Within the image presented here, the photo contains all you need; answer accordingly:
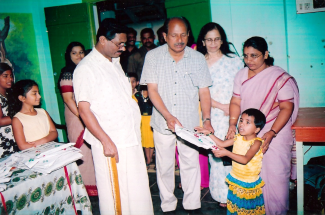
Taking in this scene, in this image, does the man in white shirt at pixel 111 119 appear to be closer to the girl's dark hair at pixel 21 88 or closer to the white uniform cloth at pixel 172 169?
the white uniform cloth at pixel 172 169

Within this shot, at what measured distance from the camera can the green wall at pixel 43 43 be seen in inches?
172

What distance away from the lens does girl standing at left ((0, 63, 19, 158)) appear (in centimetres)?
251

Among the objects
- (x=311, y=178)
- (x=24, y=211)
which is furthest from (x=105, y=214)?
(x=311, y=178)

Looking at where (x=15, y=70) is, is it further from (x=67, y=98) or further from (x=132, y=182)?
(x=132, y=182)

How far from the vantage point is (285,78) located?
2236 millimetres

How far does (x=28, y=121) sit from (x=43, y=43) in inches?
108

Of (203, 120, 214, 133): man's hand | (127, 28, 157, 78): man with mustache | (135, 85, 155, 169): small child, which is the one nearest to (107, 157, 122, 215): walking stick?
(203, 120, 214, 133): man's hand

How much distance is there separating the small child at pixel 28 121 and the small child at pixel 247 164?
64.5 inches

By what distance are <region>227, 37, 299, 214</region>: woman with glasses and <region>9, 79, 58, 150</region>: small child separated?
182 cm

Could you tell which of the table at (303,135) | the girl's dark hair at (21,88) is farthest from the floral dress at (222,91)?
the girl's dark hair at (21,88)

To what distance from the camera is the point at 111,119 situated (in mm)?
2035

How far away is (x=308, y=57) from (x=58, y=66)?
4011mm

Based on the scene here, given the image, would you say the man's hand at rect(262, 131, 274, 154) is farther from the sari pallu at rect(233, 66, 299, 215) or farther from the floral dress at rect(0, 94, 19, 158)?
the floral dress at rect(0, 94, 19, 158)

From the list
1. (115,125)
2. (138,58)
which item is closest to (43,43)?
(138,58)
